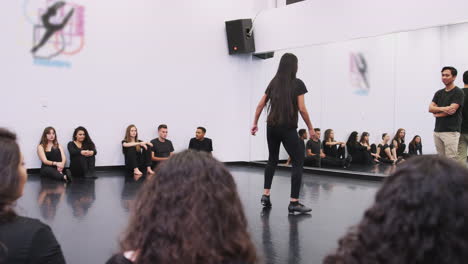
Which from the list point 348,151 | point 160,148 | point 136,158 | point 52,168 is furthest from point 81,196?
point 348,151

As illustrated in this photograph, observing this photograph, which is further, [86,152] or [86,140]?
[86,140]

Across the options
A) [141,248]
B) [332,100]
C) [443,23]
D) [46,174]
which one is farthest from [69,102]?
[141,248]

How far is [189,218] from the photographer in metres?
0.77

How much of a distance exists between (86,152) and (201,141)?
88.8 inches

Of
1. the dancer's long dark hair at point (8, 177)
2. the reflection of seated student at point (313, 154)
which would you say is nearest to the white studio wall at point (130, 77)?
the reflection of seated student at point (313, 154)

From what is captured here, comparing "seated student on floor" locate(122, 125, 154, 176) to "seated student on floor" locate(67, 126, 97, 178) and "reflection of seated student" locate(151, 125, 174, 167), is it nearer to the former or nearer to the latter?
"reflection of seated student" locate(151, 125, 174, 167)

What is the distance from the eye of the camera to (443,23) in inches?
232

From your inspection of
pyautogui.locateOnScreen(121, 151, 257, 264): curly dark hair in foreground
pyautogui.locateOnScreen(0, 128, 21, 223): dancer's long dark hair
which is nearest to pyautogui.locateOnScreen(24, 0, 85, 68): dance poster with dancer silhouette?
pyautogui.locateOnScreen(0, 128, 21, 223): dancer's long dark hair

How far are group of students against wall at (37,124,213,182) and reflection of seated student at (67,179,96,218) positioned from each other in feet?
1.15

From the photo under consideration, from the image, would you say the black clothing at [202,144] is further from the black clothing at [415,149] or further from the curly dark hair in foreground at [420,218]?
the curly dark hair in foreground at [420,218]

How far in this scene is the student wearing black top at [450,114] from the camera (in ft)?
13.7

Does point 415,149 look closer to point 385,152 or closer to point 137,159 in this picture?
point 385,152

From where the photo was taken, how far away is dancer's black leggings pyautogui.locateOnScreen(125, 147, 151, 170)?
7.08 m

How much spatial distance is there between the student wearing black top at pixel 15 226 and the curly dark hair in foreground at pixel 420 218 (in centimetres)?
78
